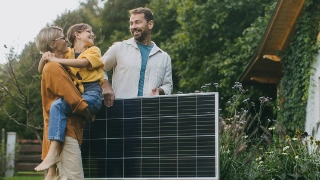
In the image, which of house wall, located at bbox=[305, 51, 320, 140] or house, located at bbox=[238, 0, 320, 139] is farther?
house, located at bbox=[238, 0, 320, 139]

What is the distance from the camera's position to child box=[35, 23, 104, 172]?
605 cm

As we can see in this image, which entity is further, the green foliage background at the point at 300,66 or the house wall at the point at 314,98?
the green foliage background at the point at 300,66

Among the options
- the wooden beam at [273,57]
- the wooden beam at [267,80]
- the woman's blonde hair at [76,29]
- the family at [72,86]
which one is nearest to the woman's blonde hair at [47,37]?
the family at [72,86]

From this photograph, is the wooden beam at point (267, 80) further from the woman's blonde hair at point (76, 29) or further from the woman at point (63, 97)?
the woman at point (63, 97)

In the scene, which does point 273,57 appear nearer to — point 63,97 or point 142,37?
point 142,37

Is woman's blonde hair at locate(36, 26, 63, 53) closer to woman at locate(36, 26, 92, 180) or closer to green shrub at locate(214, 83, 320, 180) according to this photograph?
woman at locate(36, 26, 92, 180)

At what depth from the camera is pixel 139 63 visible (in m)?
6.95

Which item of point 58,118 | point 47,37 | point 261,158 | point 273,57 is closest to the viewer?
point 58,118

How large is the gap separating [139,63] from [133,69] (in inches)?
3.0

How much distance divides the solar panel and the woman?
0.50 m

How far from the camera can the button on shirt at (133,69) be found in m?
6.92

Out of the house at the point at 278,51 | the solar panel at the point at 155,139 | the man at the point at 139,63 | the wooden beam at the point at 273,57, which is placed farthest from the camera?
the wooden beam at the point at 273,57

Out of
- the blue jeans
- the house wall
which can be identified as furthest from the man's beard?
the house wall

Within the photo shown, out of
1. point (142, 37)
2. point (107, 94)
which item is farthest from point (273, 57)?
point (107, 94)
